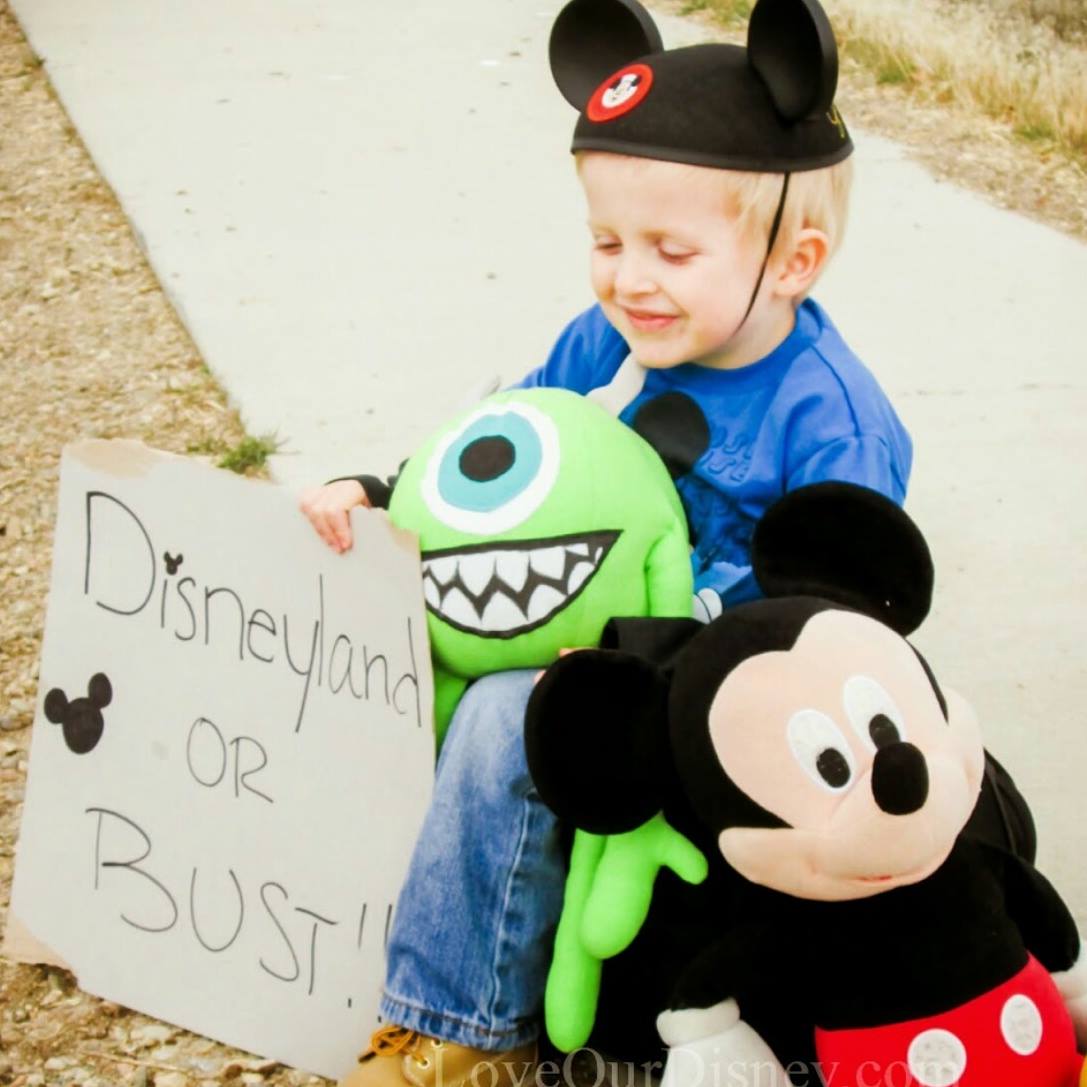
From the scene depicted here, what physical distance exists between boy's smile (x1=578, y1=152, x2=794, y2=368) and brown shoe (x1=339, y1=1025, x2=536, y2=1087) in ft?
2.76

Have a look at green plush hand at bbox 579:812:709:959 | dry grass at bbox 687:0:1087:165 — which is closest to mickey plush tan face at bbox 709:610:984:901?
green plush hand at bbox 579:812:709:959

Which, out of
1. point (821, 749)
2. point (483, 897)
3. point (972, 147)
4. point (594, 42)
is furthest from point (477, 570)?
point (972, 147)

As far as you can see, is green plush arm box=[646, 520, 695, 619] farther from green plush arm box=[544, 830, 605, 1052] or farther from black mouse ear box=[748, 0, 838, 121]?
black mouse ear box=[748, 0, 838, 121]

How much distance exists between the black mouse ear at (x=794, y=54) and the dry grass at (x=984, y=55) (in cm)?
315

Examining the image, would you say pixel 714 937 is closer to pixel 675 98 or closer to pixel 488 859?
pixel 488 859

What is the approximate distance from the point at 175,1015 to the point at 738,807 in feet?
2.86

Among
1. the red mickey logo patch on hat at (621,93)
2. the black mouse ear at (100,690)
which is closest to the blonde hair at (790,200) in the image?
the red mickey logo patch on hat at (621,93)

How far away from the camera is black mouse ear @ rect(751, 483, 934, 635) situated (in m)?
1.59

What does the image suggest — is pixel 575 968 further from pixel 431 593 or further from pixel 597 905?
pixel 431 593

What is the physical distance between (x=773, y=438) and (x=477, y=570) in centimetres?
41

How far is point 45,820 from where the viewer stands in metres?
2.01

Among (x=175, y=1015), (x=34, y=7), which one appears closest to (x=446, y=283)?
(x=175, y=1015)

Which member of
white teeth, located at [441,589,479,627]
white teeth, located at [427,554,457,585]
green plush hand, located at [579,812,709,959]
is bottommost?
green plush hand, located at [579,812,709,959]

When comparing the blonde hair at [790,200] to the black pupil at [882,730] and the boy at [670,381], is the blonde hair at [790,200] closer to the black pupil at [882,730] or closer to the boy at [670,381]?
the boy at [670,381]
